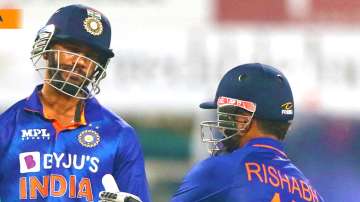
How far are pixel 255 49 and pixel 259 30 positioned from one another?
249mm

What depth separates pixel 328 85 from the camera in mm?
12664

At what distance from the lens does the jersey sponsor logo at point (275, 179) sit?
174 inches

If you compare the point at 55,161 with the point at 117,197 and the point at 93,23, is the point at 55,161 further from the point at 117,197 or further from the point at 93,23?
the point at 93,23

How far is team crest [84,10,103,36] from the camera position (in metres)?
4.74

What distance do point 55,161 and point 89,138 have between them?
168mm

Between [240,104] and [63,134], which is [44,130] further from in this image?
[240,104]

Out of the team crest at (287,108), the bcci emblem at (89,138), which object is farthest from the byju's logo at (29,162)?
the team crest at (287,108)

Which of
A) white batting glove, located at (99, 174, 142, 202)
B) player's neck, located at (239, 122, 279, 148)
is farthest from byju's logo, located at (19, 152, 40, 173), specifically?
player's neck, located at (239, 122, 279, 148)

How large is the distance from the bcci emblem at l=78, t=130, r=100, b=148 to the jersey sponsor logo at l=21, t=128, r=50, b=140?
137 mm

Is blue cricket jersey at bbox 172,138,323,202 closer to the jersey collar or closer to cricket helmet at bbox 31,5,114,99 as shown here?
the jersey collar

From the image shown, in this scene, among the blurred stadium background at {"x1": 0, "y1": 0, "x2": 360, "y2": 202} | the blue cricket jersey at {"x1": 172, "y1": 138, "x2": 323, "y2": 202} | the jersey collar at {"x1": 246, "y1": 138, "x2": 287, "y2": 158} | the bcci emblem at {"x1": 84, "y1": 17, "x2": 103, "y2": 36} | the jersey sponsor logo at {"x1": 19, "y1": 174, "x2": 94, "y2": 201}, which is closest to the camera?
the blue cricket jersey at {"x1": 172, "y1": 138, "x2": 323, "y2": 202}

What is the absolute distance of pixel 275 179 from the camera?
4434 millimetres

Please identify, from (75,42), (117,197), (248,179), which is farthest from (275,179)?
(75,42)

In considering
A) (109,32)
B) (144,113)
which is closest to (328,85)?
(144,113)
